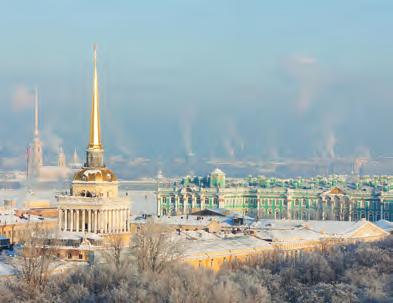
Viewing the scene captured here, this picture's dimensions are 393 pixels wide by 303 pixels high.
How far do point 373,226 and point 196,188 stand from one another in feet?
119

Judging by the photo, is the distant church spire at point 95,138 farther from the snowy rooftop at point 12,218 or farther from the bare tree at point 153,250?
the bare tree at point 153,250

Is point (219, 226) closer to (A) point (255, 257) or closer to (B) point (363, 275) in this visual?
(A) point (255, 257)

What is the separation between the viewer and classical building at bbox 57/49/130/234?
5475 cm

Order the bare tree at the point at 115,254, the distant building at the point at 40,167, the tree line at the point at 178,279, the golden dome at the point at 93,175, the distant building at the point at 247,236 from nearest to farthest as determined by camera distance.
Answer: the tree line at the point at 178,279
the bare tree at the point at 115,254
the distant building at the point at 247,236
the golden dome at the point at 93,175
the distant building at the point at 40,167

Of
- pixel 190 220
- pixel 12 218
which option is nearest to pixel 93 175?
pixel 12 218

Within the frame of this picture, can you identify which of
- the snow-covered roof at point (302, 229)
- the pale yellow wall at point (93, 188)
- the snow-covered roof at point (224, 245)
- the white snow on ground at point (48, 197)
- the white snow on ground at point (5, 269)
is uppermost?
the pale yellow wall at point (93, 188)

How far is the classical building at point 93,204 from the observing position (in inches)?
2156

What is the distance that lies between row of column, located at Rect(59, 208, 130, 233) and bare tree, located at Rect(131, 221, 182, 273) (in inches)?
500

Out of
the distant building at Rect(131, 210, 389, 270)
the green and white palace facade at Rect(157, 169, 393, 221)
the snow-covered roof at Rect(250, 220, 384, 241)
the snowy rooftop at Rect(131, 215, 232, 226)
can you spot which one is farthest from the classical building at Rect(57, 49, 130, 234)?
the green and white palace facade at Rect(157, 169, 393, 221)

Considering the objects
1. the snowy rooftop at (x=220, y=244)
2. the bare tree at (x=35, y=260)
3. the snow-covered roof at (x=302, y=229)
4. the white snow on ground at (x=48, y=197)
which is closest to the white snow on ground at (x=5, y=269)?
the bare tree at (x=35, y=260)

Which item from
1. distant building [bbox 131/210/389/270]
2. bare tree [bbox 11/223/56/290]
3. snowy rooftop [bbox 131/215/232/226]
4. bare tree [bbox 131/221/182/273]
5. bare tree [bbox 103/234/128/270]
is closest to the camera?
bare tree [bbox 11/223/56/290]

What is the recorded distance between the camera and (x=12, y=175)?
378ft

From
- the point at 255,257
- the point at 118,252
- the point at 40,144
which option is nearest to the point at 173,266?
the point at 118,252

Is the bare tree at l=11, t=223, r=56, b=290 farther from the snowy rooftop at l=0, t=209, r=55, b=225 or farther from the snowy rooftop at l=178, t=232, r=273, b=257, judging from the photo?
the snowy rooftop at l=0, t=209, r=55, b=225
